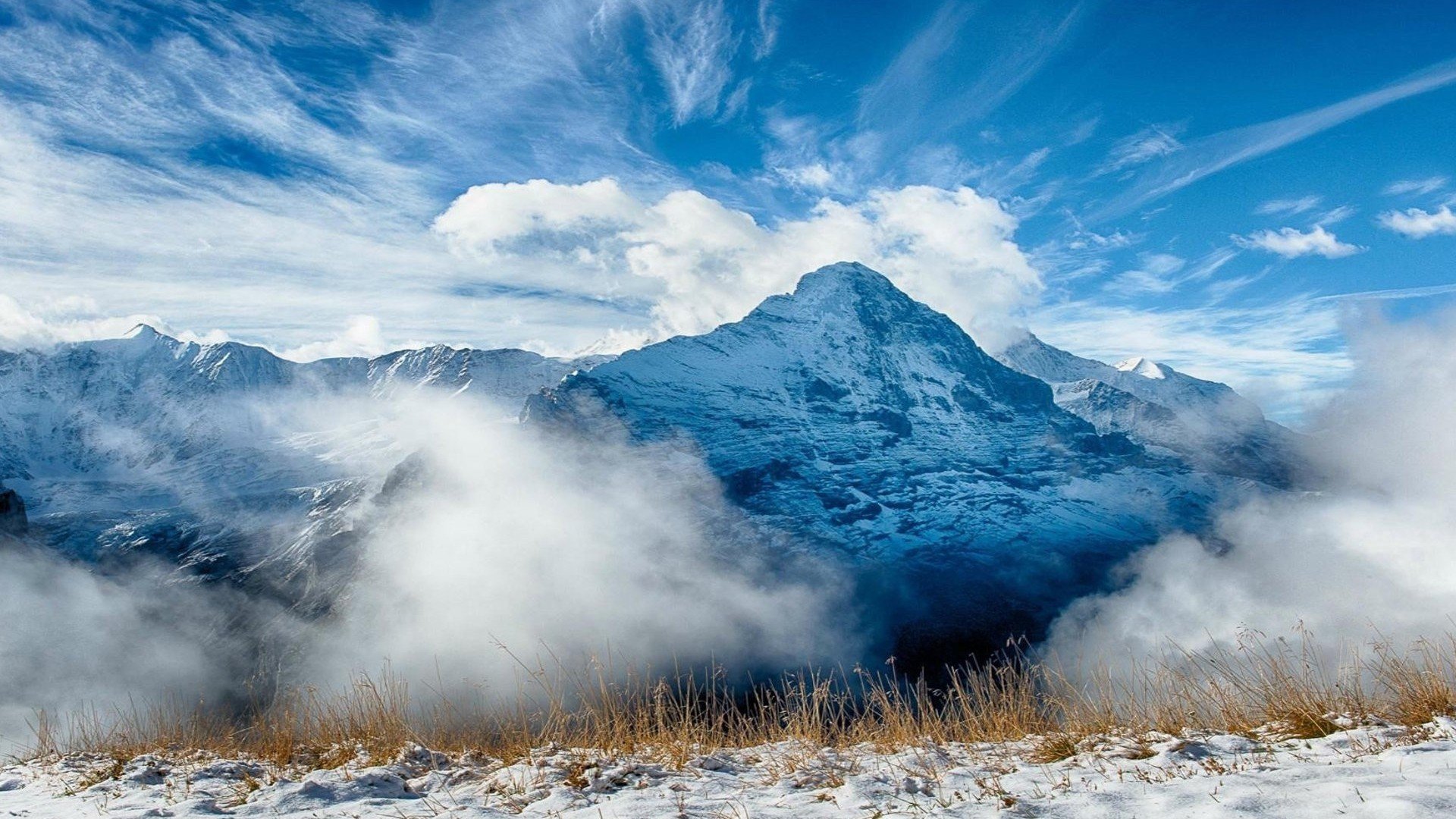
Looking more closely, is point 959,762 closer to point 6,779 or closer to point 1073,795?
point 1073,795

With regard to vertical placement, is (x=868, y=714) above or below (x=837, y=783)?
below

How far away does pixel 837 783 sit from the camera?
659 cm

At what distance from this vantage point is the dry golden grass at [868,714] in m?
7.10

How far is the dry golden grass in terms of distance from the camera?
23.3ft

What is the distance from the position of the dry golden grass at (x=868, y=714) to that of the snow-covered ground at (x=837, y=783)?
0.37 metres

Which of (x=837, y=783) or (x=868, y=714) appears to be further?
(x=868, y=714)

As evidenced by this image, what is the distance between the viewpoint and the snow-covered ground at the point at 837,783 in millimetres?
5207

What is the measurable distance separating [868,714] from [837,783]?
2515mm

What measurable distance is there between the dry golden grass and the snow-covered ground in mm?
371

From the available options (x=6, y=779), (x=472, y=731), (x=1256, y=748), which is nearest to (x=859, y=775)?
(x=1256, y=748)

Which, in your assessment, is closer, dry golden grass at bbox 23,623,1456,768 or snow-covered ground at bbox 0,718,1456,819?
snow-covered ground at bbox 0,718,1456,819

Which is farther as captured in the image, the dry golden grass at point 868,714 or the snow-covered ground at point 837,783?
the dry golden grass at point 868,714

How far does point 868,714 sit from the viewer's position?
8.98 metres

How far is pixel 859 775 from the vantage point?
6.72m
